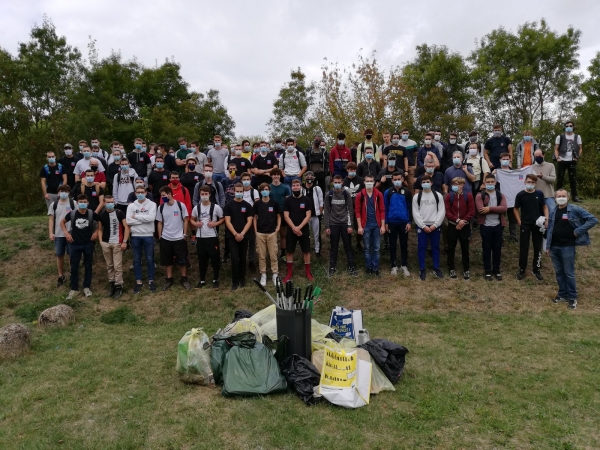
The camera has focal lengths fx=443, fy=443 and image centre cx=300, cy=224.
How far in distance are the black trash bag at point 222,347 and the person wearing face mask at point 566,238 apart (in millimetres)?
6219

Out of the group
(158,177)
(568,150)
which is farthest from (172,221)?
(568,150)

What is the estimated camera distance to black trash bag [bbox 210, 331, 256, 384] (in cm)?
526

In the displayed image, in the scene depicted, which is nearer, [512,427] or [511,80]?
[512,427]

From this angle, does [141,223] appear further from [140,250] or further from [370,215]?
[370,215]

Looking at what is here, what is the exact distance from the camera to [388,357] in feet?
17.1

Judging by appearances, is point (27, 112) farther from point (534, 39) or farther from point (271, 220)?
point (534, 39)

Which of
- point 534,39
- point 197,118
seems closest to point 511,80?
point 534,39

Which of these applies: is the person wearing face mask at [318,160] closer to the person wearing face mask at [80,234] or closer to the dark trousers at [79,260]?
the person wearing face mask at [80,234]

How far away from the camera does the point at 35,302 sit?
9484 millimetres

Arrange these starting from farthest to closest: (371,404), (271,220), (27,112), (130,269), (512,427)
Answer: (27,112)
(130,269)
(271,220)
(371,404)
(512,427)

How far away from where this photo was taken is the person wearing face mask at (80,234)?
9.27 metres

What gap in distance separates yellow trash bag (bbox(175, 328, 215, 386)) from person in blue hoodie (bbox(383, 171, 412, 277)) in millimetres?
5508

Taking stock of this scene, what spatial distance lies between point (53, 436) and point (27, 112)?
25.0 meters

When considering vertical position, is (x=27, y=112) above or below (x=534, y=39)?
below
